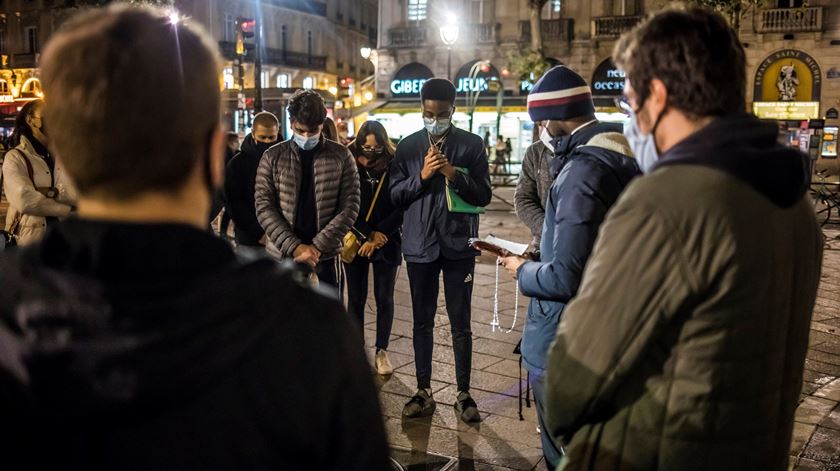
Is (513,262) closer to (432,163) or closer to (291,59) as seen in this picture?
(432,163)

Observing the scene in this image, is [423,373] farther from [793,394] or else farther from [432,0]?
[432,0]

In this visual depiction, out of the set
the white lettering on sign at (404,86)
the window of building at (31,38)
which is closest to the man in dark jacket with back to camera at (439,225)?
the white lettering on sign at (404,86)

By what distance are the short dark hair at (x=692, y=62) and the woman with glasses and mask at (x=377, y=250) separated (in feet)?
14.1

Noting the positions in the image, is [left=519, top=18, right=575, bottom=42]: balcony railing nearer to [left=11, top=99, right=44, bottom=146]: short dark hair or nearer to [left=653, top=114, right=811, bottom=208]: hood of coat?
[left=11, top=99, right=44, bottom=146]: short dark hair

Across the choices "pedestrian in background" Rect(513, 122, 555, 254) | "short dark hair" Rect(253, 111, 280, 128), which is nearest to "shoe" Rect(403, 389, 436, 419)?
"pedestrian in background" Rect(513, 122, 555, 254)

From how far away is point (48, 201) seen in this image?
18.6ft

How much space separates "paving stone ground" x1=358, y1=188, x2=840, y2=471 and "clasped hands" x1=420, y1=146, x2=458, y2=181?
152cm

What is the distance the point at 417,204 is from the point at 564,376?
3.68 m

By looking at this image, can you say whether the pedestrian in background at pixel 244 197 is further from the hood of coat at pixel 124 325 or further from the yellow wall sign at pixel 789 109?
the yellow wall sign at pixel 789 109

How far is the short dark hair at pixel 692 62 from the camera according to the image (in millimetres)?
1972

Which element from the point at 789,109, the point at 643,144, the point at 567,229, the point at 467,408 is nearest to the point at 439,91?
the point at 467,408

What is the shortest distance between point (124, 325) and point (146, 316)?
32mm

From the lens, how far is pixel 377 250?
20.6 feet

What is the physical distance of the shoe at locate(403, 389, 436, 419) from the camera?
538cm
